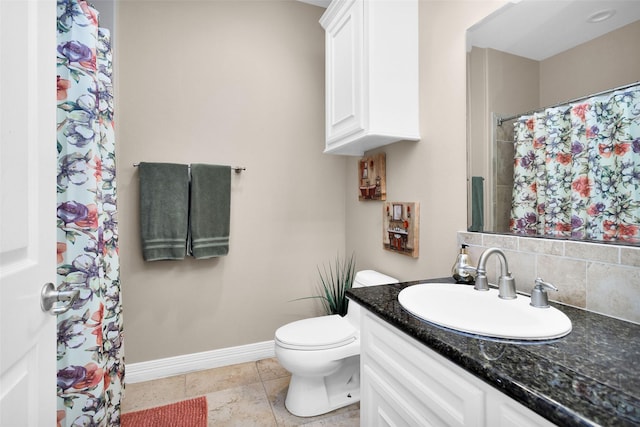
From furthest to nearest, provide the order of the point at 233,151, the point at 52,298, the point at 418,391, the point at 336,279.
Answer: the point at 336,279 < the point at 233,151 < the point at 418,391 < the point at 52,298

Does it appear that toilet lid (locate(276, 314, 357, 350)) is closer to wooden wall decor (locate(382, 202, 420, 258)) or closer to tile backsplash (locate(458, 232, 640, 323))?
wooden wall decor (locate(382, 202, 420, 258))

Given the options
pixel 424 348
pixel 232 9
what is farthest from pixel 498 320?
pixel 232 9

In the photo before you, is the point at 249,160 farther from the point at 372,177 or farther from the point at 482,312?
the point at 482,312

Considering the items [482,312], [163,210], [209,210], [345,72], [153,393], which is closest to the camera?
[482,312]

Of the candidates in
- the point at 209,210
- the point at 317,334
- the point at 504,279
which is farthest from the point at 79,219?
the point at 504,279

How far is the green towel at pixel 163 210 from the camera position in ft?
6.50

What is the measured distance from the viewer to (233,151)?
2260 mm

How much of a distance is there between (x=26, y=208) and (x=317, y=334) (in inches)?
53.8

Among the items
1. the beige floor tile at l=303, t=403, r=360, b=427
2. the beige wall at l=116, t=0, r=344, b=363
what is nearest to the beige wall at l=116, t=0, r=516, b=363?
the beige wall at l=116, t=0, r=344, b=363

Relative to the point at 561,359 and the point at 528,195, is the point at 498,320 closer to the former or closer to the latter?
the point at 561,359

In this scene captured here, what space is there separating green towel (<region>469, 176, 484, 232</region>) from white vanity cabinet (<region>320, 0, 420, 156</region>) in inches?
17.8

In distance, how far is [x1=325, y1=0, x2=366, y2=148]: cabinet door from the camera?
1.66m

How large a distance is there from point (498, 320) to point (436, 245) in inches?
24.8

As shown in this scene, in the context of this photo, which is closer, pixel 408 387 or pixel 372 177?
pixel 408 387
